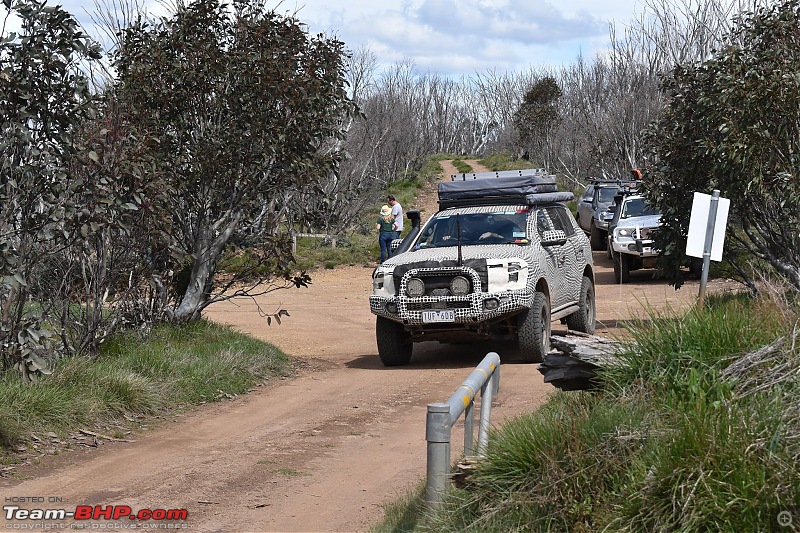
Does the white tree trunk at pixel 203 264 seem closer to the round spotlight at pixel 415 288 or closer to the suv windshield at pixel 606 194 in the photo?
the round spotlight at pixel 415 288

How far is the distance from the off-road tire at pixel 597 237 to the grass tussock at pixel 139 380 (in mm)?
17153

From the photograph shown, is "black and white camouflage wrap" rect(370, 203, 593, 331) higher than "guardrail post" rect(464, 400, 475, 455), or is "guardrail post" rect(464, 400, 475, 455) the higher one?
"black and white camouflage wrap" rect(370, 203, 593, 331)

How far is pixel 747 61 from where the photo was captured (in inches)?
523

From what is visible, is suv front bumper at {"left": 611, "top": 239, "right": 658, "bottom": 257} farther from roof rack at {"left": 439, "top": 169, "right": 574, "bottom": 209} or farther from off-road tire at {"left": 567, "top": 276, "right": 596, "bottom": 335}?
roof rack at {"left": 439, "top": 169, "right": 574, "bottom": 209}

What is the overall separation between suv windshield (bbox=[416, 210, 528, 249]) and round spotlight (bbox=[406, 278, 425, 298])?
3.60 feet

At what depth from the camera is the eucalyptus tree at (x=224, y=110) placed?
1166 cm

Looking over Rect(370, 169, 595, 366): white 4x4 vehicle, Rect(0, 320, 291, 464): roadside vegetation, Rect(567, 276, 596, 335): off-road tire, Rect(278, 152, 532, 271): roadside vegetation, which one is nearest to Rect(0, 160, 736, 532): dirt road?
Rect(0, 320, 291, 464): roadside vegetation

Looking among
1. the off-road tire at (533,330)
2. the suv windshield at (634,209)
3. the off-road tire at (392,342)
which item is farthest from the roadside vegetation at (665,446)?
the suv windshield at (634,209)

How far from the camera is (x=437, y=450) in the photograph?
16.2 feet

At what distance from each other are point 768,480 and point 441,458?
4.80ft

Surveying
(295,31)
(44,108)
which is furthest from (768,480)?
(295,31)

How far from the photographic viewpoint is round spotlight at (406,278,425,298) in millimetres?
11609

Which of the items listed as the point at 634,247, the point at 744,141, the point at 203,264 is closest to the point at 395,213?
the point at 634,247

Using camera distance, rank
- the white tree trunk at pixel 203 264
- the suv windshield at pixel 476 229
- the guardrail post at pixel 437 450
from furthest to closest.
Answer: the suv windshield at pixel 476 229 → the white tree trunk at pixel 203 264 → the guardrail post at pixel 437 450
